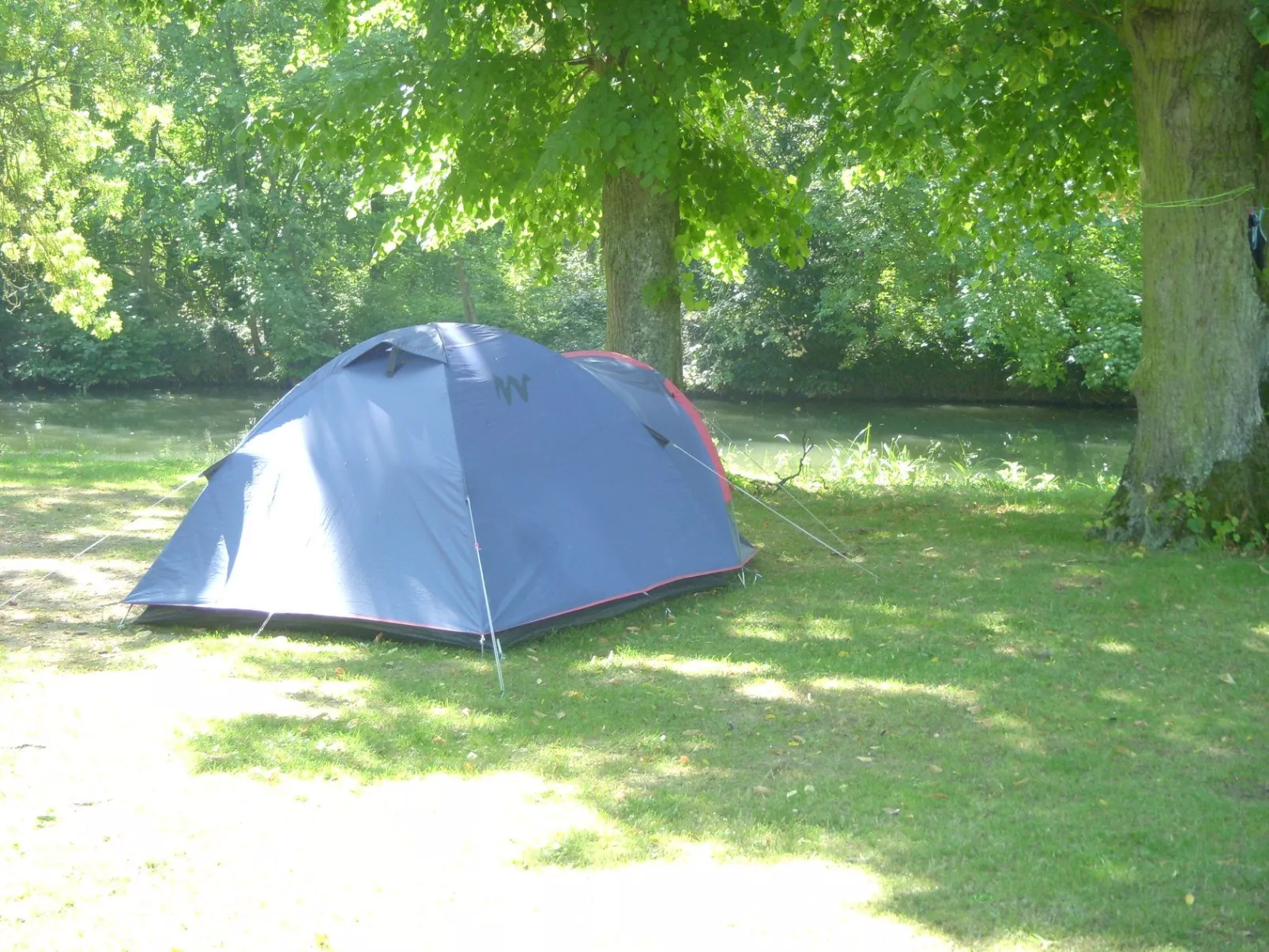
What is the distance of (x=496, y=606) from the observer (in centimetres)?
682

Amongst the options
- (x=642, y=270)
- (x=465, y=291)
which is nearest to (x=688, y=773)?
(x=642, y=270)

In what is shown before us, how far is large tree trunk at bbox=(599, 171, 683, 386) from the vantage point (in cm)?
1123

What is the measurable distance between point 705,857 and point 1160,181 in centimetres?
641

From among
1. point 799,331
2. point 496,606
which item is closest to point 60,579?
point 496,606

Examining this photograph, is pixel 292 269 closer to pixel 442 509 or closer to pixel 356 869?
pixel 442 509

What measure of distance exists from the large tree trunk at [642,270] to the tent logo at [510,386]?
3750 mm

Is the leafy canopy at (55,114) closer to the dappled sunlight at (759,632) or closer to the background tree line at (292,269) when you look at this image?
the background tree line at (292,269)

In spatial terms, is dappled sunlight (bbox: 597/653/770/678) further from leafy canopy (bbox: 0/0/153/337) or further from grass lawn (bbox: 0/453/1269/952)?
leafy canopy (bbox: 0/0/153/337)

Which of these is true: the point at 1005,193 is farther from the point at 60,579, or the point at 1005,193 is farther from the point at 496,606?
the point at 60,579

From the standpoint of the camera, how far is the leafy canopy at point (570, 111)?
9.35 m

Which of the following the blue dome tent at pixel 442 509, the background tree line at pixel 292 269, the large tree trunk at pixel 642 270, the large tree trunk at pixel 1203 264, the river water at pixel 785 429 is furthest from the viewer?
the river water at pixel 785 429

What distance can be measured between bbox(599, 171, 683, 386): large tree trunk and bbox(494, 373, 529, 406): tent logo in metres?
3.75

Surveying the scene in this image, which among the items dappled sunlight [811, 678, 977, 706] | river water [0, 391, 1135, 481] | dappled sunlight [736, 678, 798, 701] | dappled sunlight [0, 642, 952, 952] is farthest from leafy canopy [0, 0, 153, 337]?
dappled sunlight [811, 678, 977, 706]

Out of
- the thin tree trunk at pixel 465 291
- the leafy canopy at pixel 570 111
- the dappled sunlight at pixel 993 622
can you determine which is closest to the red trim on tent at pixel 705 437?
the leafy canopy at pixel 570 111
